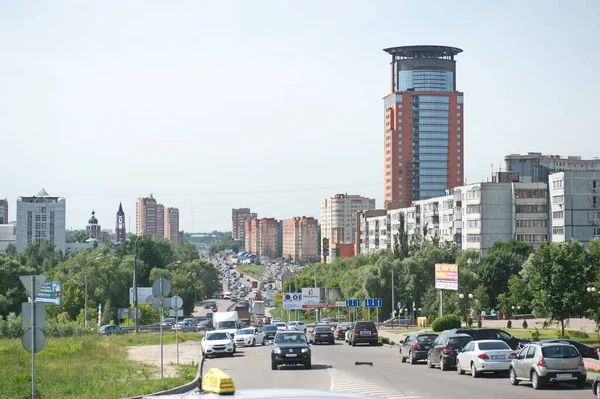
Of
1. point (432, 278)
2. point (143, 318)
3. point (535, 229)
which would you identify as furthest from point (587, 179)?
point (143, 318)

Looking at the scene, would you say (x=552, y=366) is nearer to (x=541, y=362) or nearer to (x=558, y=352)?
A: (x=541, y=362)

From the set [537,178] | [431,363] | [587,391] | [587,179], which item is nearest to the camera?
[587,391]

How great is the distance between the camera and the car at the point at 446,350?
1276 inches

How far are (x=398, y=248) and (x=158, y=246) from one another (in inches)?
2679

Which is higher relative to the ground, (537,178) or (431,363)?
(537,178)

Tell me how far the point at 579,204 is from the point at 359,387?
93398 millimetres

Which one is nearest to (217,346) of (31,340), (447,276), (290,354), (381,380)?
(290,354)

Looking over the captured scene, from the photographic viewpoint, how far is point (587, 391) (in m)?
23.8

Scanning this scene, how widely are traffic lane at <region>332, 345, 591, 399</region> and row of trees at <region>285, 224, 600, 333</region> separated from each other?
1570 centimetres

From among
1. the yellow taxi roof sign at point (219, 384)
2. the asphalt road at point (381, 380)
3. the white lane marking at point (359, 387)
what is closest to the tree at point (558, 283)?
the asphalt road at point (381, 380)

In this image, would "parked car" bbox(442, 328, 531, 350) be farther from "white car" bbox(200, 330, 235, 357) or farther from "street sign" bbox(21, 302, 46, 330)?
"street sign" bbox(21, 302, 46, 330)

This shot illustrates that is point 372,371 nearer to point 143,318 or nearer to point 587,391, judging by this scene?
point 587,391

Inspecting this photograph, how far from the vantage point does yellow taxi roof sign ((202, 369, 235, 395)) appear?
21.2 ft

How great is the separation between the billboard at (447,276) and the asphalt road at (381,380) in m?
32.0
